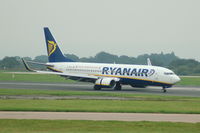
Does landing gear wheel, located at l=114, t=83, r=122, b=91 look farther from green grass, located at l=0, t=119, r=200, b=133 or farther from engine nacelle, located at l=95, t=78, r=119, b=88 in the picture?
green grass, located at l=0, t=119, r=200, b=133

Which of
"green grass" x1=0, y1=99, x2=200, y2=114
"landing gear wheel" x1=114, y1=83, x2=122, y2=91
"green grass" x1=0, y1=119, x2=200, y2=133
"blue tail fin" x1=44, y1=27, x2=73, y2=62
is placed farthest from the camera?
"blue tail fin" x1=44, y1=27, x2=73, y2=62

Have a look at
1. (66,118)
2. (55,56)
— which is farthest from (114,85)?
(66,118)

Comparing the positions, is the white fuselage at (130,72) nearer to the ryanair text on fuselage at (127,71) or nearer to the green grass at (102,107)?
the ryanair text on fuselage at (127,71)

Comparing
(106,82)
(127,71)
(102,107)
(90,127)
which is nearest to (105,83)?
(106,82)

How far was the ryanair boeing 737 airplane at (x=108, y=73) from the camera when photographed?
56.1 metres

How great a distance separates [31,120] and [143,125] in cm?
647

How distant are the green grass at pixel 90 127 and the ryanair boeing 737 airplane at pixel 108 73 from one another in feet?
101

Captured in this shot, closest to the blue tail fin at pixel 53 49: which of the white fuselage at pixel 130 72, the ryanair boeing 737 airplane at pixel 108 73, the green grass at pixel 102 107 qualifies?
the ryanair boeing 737 airplane at pixel 108 73

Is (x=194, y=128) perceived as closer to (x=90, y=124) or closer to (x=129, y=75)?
(x=90, y=124)

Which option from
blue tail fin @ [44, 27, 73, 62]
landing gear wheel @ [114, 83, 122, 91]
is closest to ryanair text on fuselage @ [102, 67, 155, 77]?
landing gear wheel @ [114, 83, 122, 91]

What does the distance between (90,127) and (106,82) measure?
34234 mm

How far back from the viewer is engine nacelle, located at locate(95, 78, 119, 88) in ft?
190

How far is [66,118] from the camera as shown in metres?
27.2

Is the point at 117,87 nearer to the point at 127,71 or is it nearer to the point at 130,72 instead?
the point at 127,71
